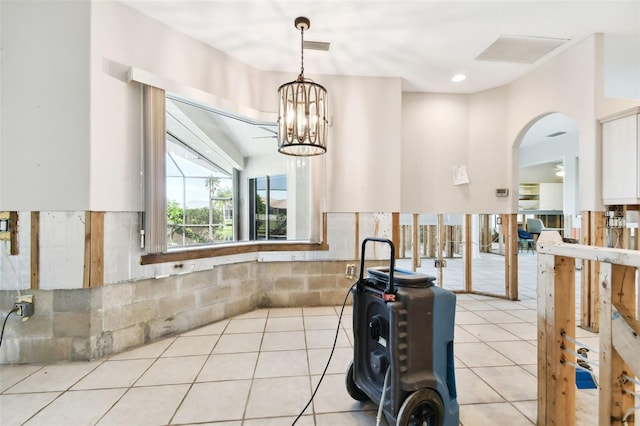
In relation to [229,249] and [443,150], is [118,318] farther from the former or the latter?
[443,150]

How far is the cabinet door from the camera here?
107 inches

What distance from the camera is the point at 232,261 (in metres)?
3.49

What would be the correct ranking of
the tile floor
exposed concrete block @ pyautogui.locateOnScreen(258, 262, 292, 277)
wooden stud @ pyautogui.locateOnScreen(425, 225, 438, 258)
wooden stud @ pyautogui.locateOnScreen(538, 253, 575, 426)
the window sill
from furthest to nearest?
1. wooden stud @ pyautogui.locateOnScreen(425, 225, 438, 258)
2. exposed concrete block @ pyautogui.locateOnScreen(258, 262, 292, 277)
3. the window sill
4. the tile floor
5. wooden stud @ pyautogui.locateOnScreen(538, 253, 575, 426)

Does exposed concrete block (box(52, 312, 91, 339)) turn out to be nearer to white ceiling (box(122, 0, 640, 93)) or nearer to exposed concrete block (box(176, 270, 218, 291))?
exposed concrete block (box(176, 270, 218, 291))

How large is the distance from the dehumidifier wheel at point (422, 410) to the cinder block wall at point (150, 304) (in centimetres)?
240

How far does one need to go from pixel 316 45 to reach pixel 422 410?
3.45m

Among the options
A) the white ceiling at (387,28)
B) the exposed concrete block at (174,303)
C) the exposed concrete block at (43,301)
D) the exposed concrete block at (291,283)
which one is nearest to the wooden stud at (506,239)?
the white ceiling at (387,28)

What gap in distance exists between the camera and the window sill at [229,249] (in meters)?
2.78

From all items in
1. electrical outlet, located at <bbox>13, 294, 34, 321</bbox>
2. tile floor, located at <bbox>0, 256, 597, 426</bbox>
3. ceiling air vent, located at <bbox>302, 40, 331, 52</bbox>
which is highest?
ceiling air vent, located at <bbox>302, 40, 331, 52</bbox>

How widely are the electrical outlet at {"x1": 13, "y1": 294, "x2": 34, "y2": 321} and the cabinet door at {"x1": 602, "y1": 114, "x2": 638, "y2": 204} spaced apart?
18.0 feet

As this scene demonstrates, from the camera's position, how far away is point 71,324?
2412mm

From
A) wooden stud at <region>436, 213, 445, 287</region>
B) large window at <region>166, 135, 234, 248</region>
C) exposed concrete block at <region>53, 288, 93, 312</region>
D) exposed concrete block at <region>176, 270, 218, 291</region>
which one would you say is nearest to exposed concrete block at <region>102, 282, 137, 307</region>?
exposed concrete block at <region>53, 288, 93, 312</region>

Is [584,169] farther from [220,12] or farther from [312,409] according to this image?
[220,12]

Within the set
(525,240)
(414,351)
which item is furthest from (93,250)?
(525,240)
